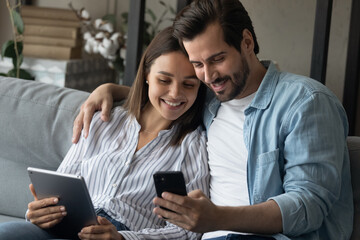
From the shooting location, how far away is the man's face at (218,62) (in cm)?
161

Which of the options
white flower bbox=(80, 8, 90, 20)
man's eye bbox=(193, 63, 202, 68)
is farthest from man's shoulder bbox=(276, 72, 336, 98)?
white flower bbox=(80, 8, 90, 20)

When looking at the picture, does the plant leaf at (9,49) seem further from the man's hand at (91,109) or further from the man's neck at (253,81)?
the man's neck at (253,81)

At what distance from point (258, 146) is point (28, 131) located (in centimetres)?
83

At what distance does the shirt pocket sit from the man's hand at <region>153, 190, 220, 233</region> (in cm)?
21

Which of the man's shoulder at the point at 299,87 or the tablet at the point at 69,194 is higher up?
the man's shoulder at the point at 299,87

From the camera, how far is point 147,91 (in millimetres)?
1902

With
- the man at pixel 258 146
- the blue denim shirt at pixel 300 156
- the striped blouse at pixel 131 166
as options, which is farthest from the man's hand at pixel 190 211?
the striped blouse at pixel 131 166

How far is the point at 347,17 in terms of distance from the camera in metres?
3.01

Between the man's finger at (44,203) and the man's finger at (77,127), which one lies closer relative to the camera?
the man's finger at (44,203)

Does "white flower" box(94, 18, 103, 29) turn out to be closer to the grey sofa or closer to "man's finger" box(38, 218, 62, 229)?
the grey sofa

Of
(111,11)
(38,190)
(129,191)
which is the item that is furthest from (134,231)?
(111,11)

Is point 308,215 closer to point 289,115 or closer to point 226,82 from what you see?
point 289,115

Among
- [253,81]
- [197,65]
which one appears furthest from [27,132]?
[253,81]

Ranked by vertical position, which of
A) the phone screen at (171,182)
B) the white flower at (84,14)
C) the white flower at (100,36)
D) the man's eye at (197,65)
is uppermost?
the white flower at (84,14)
